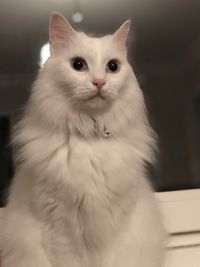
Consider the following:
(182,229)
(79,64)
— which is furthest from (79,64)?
(182,229)

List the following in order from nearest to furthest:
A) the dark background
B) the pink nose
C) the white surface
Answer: the pink nose, the white surface, the dark background

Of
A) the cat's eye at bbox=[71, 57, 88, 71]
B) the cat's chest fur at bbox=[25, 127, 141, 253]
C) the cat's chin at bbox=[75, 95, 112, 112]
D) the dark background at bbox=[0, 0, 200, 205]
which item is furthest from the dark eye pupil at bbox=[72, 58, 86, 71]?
the dark background at bbox=[0, 0, 200, 205]

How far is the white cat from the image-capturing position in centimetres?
130

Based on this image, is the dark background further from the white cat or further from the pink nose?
the pink nose

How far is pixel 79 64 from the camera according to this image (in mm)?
1321

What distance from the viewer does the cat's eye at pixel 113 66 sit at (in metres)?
1.35

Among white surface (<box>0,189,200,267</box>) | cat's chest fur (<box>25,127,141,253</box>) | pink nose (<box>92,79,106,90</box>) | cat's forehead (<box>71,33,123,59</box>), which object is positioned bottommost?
white surface (<box>0,189,200,267</box>)

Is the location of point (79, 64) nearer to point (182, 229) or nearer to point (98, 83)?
point (98, 83)

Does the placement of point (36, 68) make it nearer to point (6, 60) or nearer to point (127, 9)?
point (6, 60)

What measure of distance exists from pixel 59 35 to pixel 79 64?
0.13 meters

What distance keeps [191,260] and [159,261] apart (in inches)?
10.9

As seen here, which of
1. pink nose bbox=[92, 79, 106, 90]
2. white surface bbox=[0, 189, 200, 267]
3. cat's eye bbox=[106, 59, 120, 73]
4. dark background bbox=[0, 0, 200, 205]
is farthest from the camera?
dark background bbox=[0, 0, 200, 205]

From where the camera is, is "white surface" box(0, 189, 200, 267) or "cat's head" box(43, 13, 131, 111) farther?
"white surface" box(0, 189, 200, 267)

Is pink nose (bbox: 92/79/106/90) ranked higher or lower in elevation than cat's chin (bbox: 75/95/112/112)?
higher
